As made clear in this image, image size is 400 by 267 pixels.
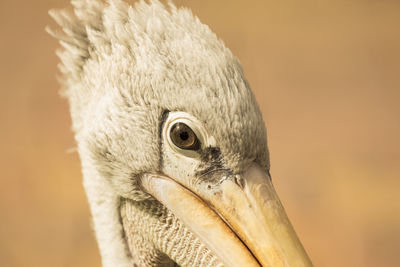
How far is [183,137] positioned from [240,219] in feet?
0.66

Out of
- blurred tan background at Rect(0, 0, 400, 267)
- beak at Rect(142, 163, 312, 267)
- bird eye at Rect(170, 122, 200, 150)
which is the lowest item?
beak at Rect(142, 163, 312, 267)

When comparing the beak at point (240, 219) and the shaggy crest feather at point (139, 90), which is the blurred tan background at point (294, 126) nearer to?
the shaggy crest feather at point (139, 90)

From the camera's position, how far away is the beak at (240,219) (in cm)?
87

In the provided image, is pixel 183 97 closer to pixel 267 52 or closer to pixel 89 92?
pixel 89 92

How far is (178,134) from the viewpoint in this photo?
2.94 ft

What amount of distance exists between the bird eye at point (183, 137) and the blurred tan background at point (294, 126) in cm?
166

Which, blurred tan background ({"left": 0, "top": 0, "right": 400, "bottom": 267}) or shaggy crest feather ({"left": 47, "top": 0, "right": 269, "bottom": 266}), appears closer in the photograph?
shaggy crest feather ({"left": 47, "top": 0, "right": 269, "bottom": 266})

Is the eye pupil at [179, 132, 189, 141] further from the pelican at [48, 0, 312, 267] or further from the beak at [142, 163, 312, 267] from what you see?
the beak at [142, 163, 312, 267]

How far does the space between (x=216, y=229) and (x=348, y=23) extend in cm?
247

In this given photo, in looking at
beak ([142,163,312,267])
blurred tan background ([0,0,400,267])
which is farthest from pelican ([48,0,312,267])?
blurred tan background ([0,0,400,267])

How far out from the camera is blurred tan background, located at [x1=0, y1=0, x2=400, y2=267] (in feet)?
7.90

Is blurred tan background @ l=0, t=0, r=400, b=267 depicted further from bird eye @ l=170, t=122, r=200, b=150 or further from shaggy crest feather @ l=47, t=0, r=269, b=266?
bird eye @ l=170, t=122, r=200, b=150

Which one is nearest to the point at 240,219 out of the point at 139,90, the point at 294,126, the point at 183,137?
the point at 183,137

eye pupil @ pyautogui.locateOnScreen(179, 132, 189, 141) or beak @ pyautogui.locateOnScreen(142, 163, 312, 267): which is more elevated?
eye pupil @ pyautogui.locateOnScreen(179, 132, 189, 141)
